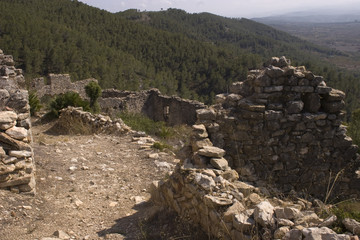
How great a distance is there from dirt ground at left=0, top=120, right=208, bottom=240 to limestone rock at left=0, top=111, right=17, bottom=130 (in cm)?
91

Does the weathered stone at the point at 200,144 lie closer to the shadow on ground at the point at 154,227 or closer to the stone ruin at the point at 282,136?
the stone ruin at the point at 282,136

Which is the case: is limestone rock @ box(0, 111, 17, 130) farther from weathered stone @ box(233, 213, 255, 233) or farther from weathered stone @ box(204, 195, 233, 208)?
weathered stone @ box(233, 213, 255, 233)

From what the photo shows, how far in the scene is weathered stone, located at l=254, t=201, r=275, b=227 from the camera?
3.04m

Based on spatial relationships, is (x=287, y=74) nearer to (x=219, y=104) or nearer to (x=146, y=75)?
(x=219, y=104)

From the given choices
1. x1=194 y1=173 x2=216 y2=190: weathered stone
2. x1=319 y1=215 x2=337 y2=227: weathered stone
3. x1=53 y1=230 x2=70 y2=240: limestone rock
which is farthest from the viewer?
x1=53 y1=230 x2=70 y2=240: limestone rock

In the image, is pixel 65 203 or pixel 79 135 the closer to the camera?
pixel 65 203

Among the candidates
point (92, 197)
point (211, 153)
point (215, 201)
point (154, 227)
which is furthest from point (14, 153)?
point (215, 201)

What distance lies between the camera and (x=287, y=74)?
5.46m

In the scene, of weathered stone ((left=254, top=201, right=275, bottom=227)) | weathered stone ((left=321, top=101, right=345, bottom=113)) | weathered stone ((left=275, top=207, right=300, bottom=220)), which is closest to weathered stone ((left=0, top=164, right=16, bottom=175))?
weathered stone ((left=254, top=201, right=275, bottom=227))

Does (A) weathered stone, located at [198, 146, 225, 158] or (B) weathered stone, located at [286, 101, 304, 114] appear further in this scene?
(B) weathered stone, located at [286, 101, 304, 114]

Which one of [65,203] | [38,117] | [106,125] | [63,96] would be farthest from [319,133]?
[38,117]

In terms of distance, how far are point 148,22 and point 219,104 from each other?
91967mm

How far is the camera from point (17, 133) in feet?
16.2

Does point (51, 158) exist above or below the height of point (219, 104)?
below
